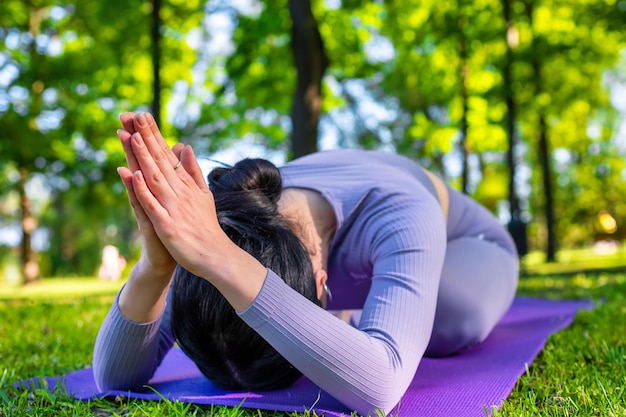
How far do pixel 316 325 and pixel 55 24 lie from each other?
15.0m

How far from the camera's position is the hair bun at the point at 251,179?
6.14ft

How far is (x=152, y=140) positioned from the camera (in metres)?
1.33

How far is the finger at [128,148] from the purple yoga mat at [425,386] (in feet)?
2.46

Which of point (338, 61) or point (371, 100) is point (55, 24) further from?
point (371, 100)

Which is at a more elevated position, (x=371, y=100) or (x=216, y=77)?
(x=216, y=77)

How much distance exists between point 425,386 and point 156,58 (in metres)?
9.12

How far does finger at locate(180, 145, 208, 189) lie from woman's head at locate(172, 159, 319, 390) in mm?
277

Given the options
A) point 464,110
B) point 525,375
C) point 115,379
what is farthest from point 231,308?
point 464,110

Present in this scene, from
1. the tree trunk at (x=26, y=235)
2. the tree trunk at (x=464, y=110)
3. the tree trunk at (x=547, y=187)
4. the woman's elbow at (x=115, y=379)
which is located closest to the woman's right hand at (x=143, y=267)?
the woman's elbow at (x=115, y=379)

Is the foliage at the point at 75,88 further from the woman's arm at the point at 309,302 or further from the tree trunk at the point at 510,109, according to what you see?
the woman's arm at the point at 309,302

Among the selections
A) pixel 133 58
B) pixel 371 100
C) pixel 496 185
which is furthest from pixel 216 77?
pixel 496 185

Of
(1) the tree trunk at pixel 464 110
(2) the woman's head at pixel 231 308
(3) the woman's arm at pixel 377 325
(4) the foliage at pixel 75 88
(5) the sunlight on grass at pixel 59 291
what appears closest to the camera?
(3) the woman's arm at pixel 377 325

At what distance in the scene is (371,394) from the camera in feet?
4.87

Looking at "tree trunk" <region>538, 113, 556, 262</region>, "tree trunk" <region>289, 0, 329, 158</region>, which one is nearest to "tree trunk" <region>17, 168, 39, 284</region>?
"tree trunk" <region>289, 0, 329, 158</region>
